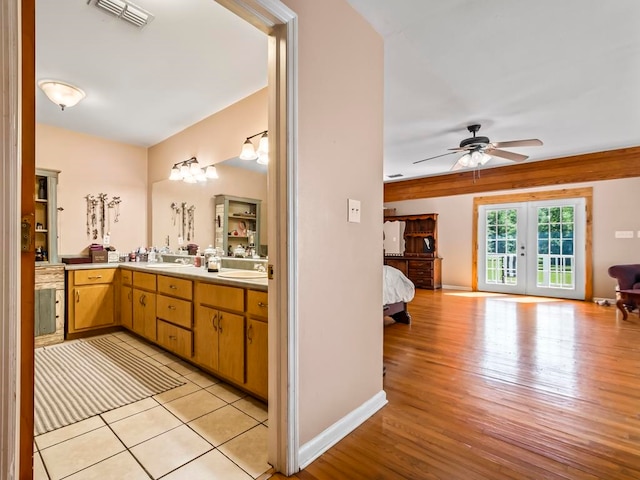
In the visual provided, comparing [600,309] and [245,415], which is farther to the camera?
[600,309]

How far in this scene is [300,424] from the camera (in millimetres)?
1459

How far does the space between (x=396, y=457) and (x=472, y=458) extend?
369 mm

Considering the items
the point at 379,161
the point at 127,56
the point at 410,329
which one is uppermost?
the point at 127,56

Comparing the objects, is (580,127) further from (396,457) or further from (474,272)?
(396,457)

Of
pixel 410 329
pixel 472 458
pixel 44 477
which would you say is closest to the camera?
pixel 44 477

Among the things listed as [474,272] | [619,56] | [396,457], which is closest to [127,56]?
[396,457]

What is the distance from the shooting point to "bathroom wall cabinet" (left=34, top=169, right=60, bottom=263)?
3475 millimetres

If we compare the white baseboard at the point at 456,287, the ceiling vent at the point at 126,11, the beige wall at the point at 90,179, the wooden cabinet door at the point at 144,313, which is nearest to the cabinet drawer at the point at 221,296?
the wooden cabinet door at the point at 144,313

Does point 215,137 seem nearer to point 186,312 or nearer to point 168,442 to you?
point 186,312

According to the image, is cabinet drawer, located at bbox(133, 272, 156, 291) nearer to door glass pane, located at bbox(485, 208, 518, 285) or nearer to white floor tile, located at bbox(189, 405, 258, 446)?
white floor tile, located at bbox(189, 405, 258, 446)

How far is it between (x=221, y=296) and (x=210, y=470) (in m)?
0.99

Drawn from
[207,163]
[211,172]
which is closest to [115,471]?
[211,172]

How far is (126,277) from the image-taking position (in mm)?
3482

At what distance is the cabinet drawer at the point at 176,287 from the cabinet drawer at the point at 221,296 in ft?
0.51
